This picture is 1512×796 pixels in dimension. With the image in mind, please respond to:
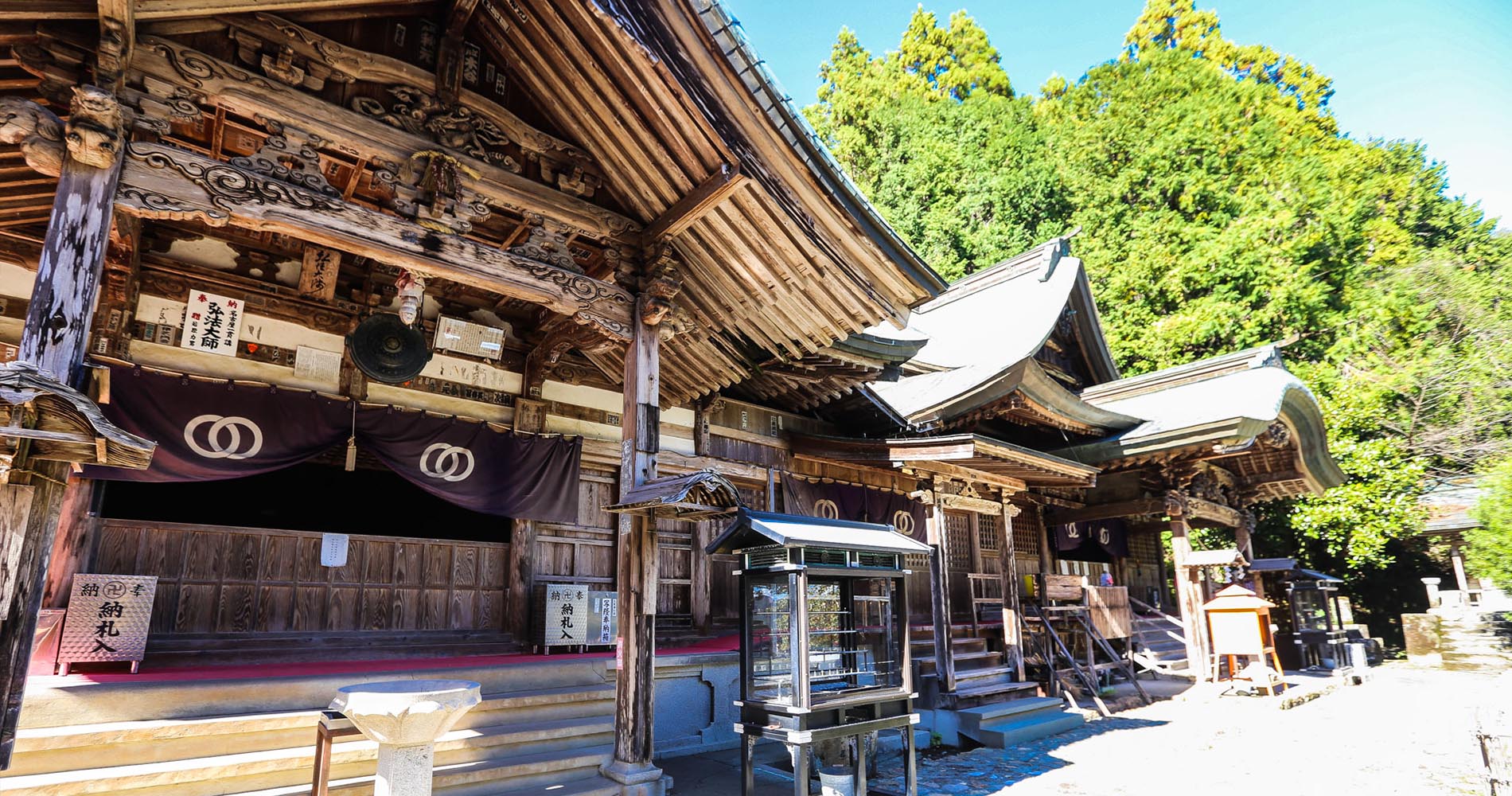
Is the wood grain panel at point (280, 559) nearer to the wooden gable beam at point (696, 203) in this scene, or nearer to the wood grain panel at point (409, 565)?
the wood grain panel at point (409, 565)

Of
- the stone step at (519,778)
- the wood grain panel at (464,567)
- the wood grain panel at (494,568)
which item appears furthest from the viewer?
the wood grain panel at (494,568)

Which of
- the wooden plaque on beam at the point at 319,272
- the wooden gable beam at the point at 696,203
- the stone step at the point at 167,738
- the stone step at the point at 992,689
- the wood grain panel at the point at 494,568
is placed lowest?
the stone step at the point at 992,689

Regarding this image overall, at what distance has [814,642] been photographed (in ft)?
23.0

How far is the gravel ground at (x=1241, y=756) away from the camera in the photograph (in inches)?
294

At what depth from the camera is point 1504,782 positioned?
18.4 feet

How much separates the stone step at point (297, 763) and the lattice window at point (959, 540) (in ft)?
31.8

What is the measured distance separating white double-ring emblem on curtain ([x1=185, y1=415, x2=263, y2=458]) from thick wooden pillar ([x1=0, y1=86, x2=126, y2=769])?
2.56m

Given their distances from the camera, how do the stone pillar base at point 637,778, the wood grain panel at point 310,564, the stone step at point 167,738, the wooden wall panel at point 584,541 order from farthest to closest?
the wooden wall panel at point 584,541, the wood grain panel at point 310,564, the stone pillar base at point 637,778, the stone step at point 167,738

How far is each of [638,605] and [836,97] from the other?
1292 inches

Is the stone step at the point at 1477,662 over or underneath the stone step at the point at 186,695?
underneath

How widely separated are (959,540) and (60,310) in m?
14.0

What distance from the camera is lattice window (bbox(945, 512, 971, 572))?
586 inches

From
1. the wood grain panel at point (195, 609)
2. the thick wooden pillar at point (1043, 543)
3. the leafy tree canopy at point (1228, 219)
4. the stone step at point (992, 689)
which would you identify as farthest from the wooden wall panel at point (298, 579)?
the leafy tree canopy at point (1228, 219)

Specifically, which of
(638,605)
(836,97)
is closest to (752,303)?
(638,605)
